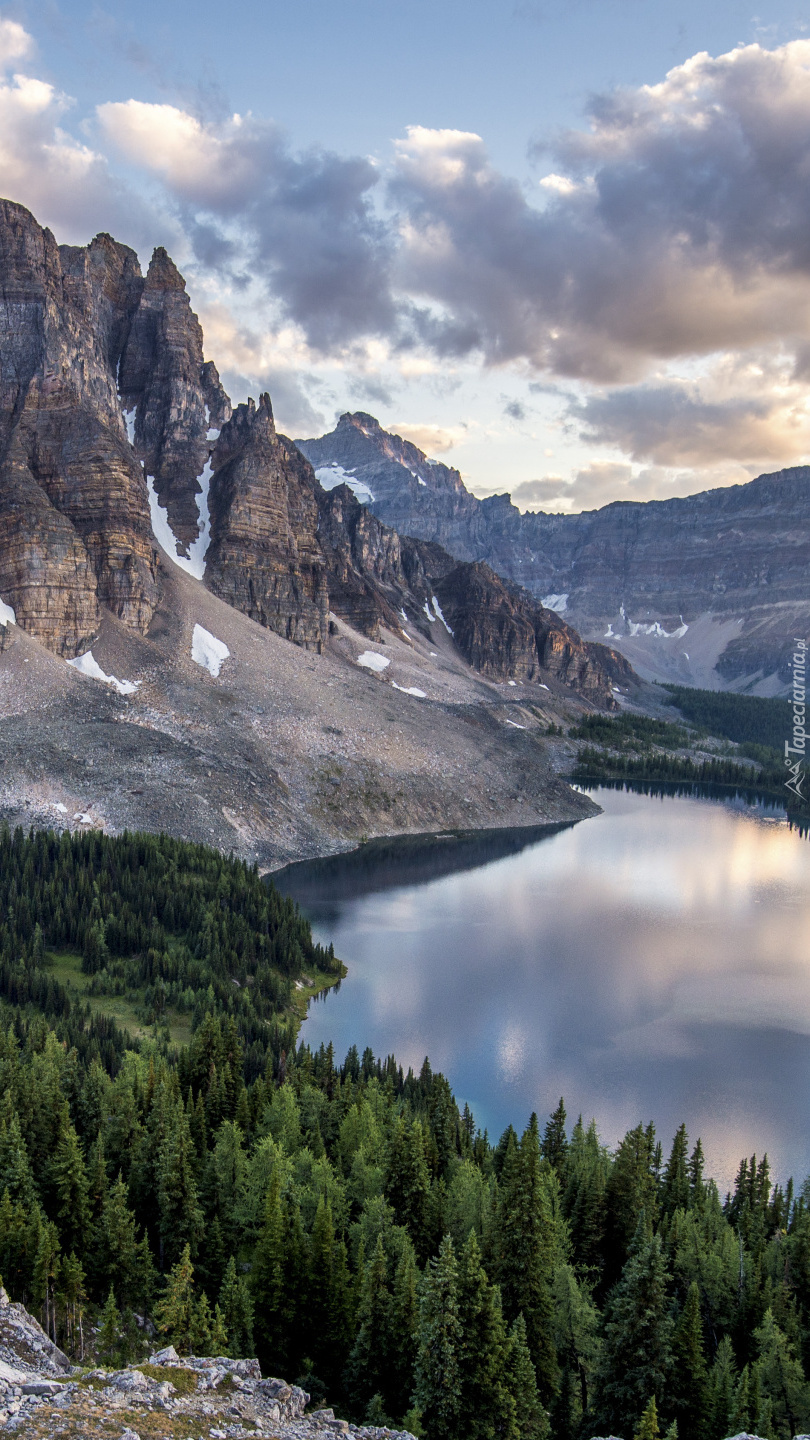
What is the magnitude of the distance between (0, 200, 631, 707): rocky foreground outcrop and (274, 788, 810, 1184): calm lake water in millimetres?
54405

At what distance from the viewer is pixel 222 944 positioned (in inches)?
2694

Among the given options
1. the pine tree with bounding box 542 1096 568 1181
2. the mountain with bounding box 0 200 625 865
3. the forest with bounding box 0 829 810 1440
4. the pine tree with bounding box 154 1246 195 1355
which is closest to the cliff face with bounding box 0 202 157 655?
the mountain with bounding box 0 200 625 865

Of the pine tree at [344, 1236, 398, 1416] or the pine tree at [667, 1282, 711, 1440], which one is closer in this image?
the pine tree at [667, 1282, 711, 1440]

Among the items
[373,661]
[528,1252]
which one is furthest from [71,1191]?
[373,661]

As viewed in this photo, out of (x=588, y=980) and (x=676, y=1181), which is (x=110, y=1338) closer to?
(x=676, y=1181)

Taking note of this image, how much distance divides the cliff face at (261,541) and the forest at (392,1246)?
111669 mm

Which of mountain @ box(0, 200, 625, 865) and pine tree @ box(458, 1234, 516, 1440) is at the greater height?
mountain @ box(0, 200, 625, 865)

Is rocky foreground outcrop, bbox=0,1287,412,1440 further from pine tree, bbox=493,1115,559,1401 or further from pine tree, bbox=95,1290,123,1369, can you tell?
pine tree, bbox=493,1115,559,1401

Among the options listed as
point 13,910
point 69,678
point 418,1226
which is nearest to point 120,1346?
point 418,1226

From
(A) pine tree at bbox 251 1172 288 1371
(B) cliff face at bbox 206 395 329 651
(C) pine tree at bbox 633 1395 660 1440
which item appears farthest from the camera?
(B) cliff face at bbox 206 395 329 651

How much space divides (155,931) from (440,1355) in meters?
47.9

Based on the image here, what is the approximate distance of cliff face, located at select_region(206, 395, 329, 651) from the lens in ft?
510

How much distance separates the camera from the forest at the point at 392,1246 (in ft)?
83.9

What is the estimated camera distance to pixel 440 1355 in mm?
24062
